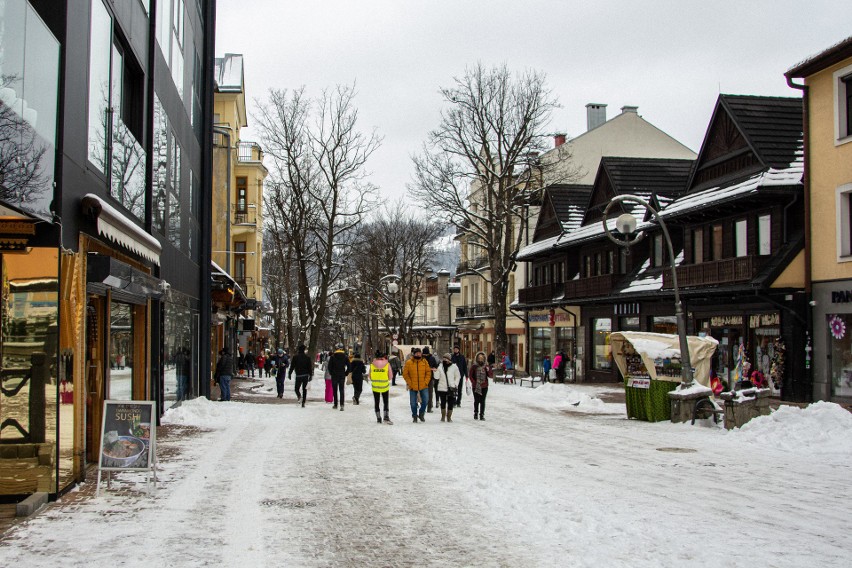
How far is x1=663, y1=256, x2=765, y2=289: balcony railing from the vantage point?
86.7ft

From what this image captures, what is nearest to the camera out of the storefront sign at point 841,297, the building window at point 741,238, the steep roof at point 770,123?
the storefront sign at point 841,297

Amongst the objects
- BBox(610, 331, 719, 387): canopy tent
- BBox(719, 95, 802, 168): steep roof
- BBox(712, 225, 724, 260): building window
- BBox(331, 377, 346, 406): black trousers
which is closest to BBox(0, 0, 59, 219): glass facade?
BBox(331, 377, 346, 406): black trousers

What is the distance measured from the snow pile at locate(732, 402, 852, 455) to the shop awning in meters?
11.0

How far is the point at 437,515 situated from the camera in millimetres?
8500

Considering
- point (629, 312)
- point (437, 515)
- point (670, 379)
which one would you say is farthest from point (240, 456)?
point (629, 312)

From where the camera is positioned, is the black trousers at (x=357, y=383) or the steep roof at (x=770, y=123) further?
the steep roof at (x=770, y=123)

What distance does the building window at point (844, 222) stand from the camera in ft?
76.8

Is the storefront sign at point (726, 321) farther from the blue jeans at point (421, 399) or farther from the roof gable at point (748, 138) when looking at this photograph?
the blue jeans at point (421, 399)

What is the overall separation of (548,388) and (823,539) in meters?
22.3

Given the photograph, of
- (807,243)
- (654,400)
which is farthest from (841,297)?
(654,400)

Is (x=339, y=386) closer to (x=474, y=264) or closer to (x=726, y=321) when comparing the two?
(x=726, y=321)

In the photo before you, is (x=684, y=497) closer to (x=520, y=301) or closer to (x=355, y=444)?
(x=355, y=444)

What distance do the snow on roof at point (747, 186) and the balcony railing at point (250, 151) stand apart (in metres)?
26.5

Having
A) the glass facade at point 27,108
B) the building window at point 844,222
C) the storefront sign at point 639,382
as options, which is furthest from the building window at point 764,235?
the glass facade at point 27,108
